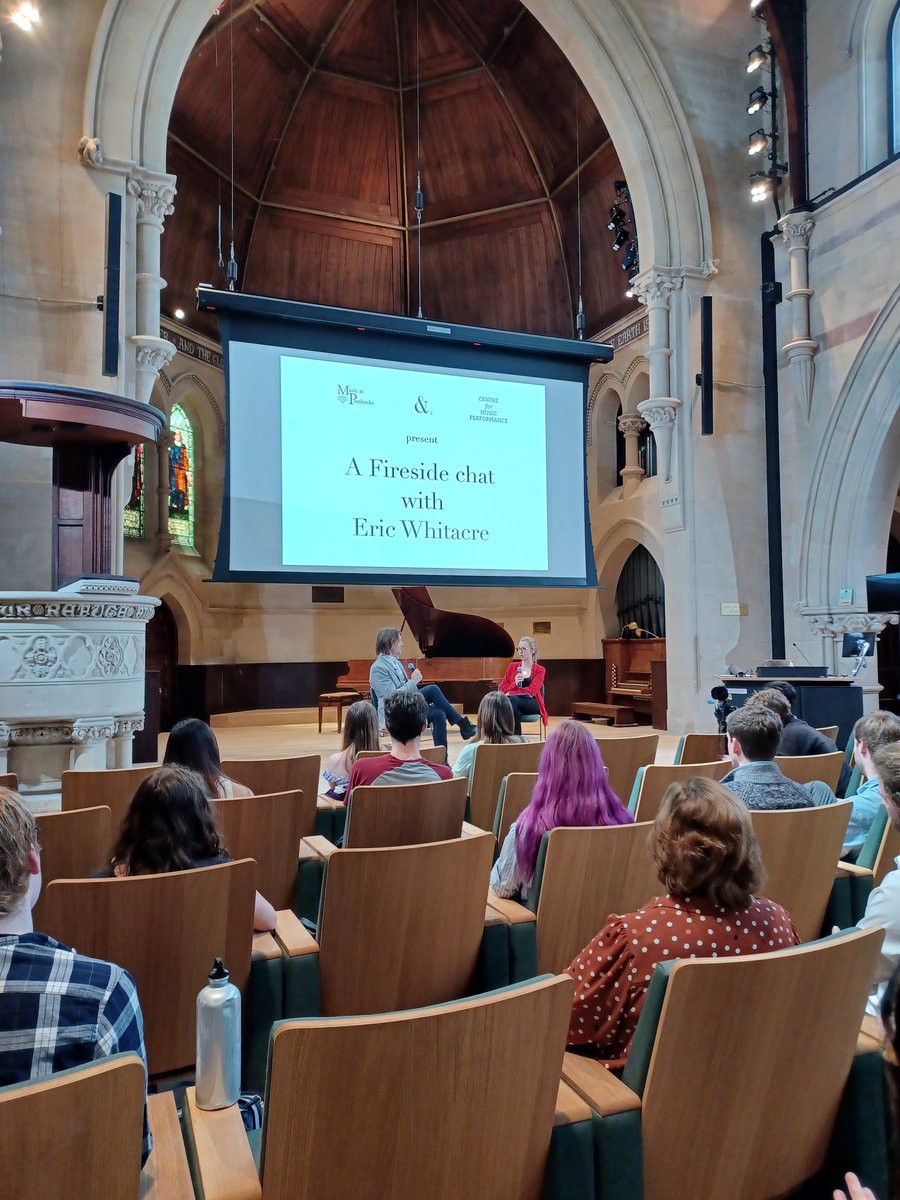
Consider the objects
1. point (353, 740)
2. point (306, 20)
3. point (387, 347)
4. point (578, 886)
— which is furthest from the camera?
point (306, 20)

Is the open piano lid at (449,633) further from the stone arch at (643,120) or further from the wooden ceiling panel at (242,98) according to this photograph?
the wooden ceiling panel at (242,98)

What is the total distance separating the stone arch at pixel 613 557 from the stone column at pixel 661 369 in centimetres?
318

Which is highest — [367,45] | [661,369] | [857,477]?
[367,45]

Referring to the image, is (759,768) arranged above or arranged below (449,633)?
below

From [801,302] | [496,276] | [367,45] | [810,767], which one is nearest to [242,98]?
[367,45]

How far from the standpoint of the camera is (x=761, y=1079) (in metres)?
1.22

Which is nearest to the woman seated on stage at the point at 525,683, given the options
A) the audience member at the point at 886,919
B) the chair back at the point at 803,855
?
the chair back at the point at 803,855

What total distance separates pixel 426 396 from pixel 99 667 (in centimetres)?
365

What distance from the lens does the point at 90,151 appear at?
679cm

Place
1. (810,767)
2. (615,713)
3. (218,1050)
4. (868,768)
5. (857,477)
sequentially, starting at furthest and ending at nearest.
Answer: (615,713) → (857,477) → (810,767) → (868,768) → (218,1050)

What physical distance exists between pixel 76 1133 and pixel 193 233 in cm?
1273

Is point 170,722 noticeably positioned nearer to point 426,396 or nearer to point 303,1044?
point 426,396

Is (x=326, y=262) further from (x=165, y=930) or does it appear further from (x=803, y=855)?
(x=165, y=930)

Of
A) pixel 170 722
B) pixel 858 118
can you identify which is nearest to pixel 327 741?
pixel 170 722
